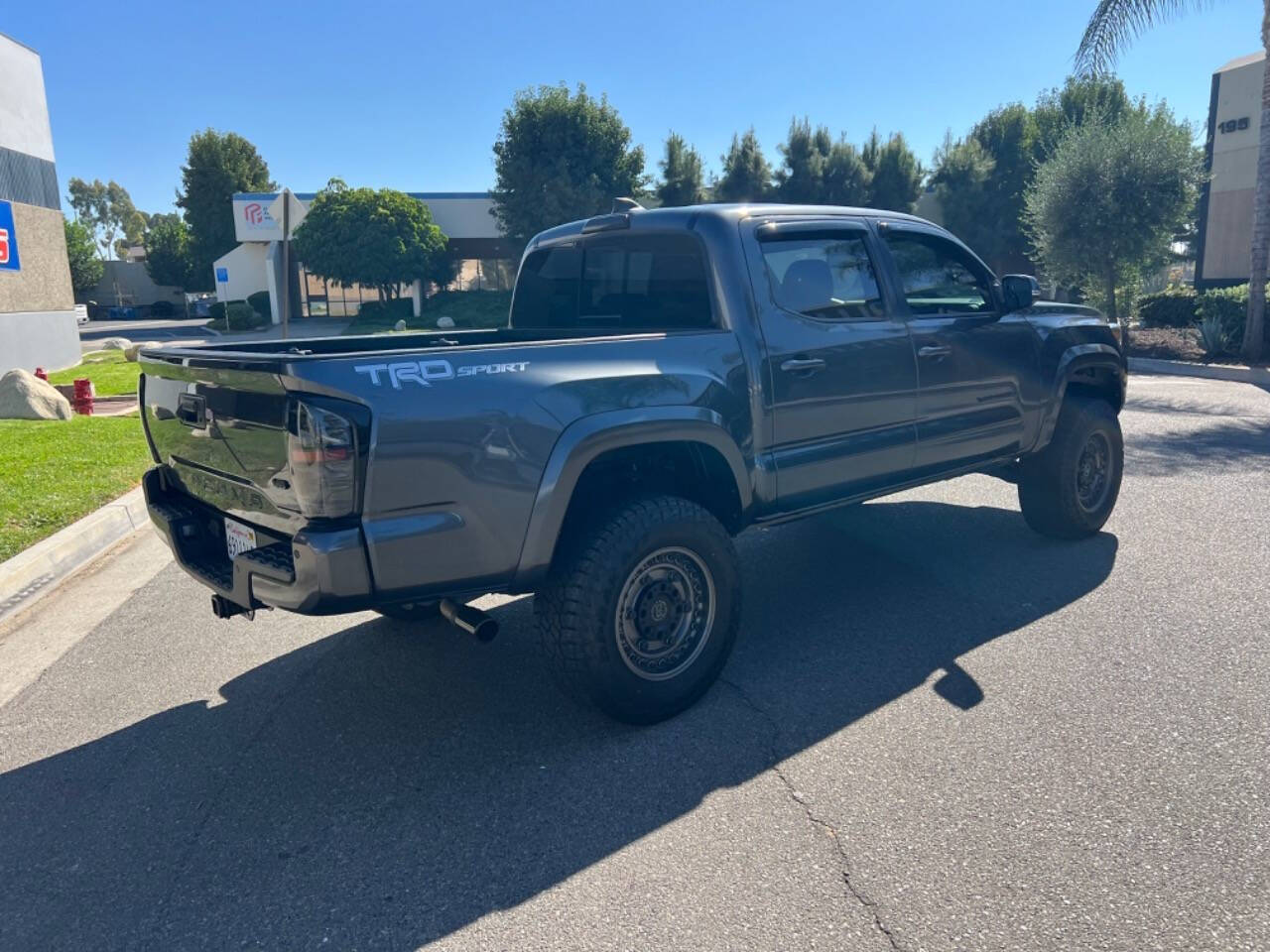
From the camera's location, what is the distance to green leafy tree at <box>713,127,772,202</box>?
40.3 m

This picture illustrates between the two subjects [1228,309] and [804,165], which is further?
[804,165]

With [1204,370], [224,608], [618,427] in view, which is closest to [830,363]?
[618,427]

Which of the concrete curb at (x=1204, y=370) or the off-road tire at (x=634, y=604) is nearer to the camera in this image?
the off-road tire at (x=634, y=604)

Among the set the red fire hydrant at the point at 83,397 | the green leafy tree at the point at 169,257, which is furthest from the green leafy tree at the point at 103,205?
the red fire hydrant at the point at 83,397

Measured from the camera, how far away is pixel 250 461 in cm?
325

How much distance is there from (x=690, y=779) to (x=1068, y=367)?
3784 millimetres

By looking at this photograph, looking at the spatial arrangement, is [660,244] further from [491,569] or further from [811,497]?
[491,569]

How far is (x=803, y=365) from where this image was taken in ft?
13.5

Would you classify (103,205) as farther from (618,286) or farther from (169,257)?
(618,286)

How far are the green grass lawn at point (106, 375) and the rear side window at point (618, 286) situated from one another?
43.0 feet

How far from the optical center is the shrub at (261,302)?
45.4 meters

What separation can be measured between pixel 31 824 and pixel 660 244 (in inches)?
134

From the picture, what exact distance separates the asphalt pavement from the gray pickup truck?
0.51 meters

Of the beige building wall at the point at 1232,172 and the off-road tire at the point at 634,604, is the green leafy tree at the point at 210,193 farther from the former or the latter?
the off-road tire at the point at 634,604
